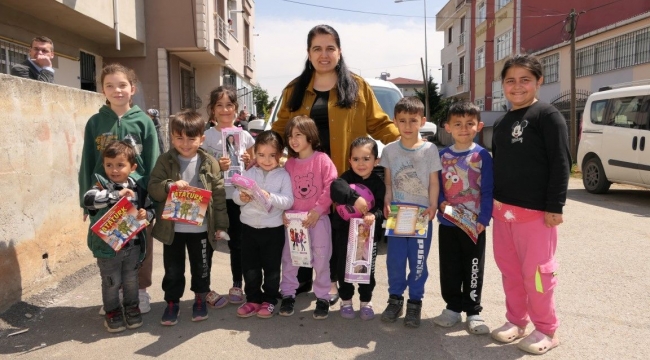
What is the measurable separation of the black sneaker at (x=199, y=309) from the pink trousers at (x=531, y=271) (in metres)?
2.23

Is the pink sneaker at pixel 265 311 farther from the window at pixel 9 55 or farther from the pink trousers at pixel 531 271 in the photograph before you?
the window at pixel 9 55

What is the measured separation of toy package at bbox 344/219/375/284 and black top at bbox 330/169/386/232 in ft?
0.40

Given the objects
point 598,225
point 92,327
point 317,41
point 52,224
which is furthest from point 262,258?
point 598,225

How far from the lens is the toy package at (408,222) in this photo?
11.1 feet

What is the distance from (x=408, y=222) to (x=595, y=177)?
8088mm

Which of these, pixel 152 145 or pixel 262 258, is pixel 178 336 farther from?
pixel 152 145

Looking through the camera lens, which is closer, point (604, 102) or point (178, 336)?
point (178, 336)

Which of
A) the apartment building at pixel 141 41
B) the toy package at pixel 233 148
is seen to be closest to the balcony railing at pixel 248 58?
the apartment building at pixel 141 41

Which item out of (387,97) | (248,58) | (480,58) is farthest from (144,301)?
(480,58)

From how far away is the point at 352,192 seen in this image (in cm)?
339

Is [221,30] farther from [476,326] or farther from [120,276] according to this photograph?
[476,326]

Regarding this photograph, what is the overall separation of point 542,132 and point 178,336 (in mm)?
2801

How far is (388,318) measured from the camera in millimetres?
3490

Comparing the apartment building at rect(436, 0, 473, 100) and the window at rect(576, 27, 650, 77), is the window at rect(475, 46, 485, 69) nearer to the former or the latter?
the apartment building at rect(436, 0, 473, 100)
